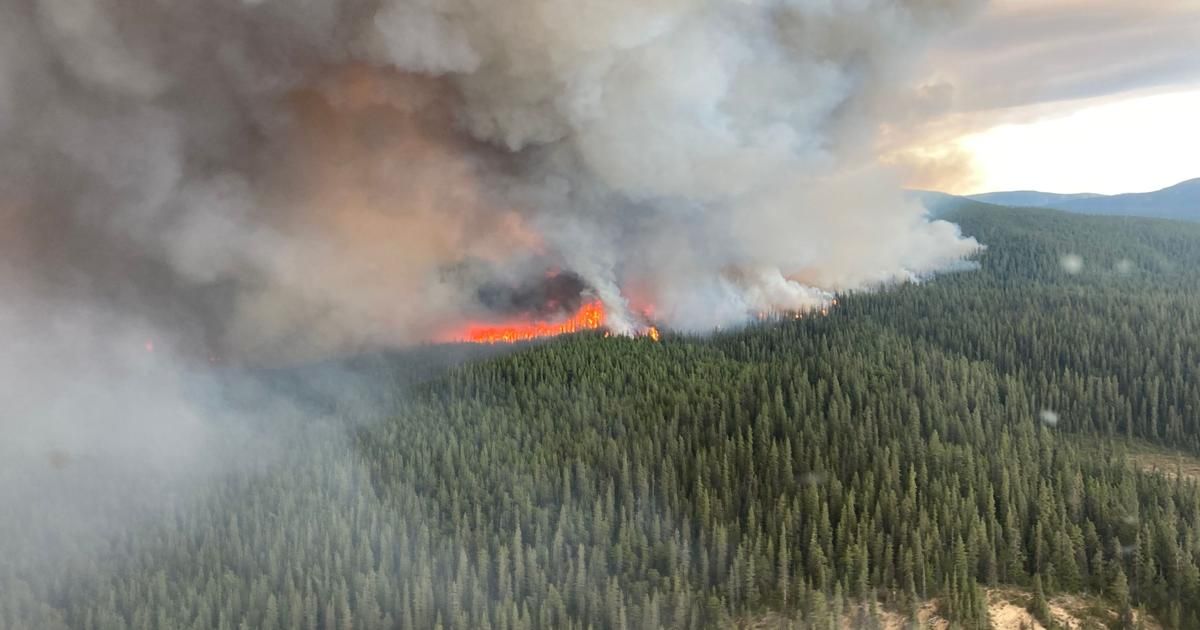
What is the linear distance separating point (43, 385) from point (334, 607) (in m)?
107

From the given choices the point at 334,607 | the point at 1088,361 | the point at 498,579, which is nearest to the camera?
the point at 334,607

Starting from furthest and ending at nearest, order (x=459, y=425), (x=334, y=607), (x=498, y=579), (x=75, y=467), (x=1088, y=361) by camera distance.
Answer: (x=1088, y=361) → (x=459, y=425) → (x=75, y=467) → (x=498, y=579) → (x=334, y=607)

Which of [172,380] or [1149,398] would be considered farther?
[172,380]

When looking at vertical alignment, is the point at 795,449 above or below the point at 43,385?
below

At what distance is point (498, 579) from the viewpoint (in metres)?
109

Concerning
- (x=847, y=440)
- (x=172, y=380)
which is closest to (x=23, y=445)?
(x=172, y=380)

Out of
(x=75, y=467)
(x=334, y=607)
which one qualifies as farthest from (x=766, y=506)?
(x=75, y=467)

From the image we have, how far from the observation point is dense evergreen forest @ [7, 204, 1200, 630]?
335ft

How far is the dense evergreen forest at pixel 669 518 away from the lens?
102125mm

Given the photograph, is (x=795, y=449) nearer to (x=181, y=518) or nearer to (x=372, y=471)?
(x=372, y=471)

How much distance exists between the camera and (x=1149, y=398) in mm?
174625

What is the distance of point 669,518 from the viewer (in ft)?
401

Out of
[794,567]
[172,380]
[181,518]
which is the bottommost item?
[794,567]

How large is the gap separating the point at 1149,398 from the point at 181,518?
630 feet
